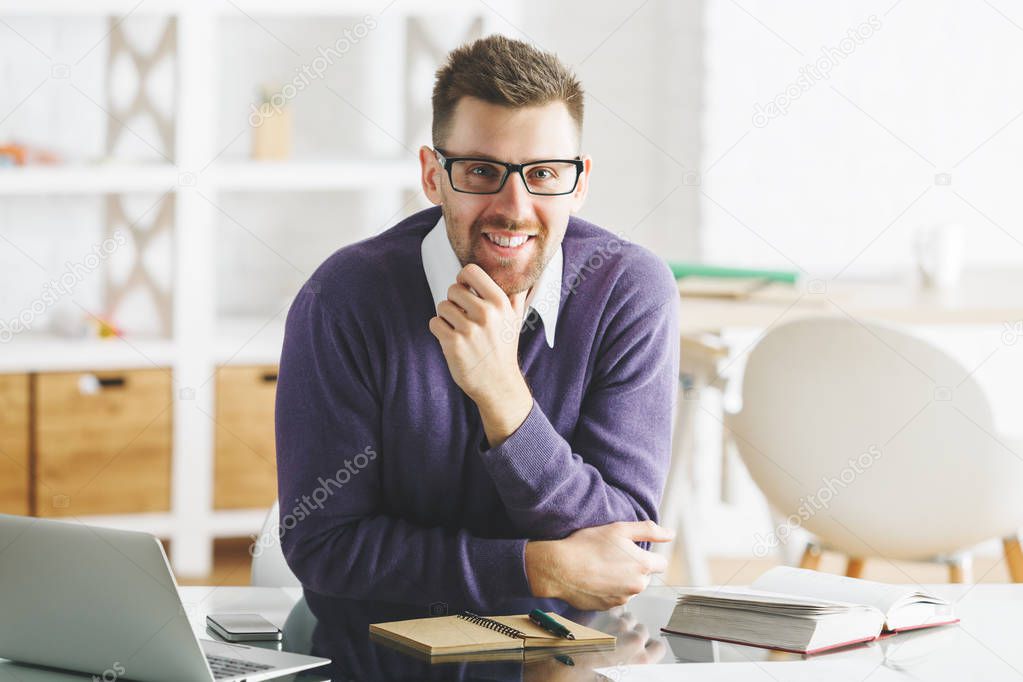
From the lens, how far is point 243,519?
3504mm

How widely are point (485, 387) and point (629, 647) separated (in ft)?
1.24

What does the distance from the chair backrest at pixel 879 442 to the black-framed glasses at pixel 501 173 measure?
2.87 ft

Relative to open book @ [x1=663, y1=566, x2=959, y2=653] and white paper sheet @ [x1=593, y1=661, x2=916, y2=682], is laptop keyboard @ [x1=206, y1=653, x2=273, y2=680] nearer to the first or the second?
white paper sheet @ [x1=593, y1=661, x2=916, y2=682]

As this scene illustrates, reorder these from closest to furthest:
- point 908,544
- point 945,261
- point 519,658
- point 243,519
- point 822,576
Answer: point 519,658 → point 822,576 → point 908,544 → point 945,261 → point 243,519

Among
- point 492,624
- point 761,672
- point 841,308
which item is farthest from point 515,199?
point 841,308

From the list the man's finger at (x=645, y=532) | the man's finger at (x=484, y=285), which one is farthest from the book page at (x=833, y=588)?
the man's finger at (x=484, y=285)

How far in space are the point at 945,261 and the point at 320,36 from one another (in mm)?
1852

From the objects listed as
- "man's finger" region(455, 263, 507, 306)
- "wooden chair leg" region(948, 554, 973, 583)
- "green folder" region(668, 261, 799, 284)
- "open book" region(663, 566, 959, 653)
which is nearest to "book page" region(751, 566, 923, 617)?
"open book" region(663, 566, 959, 653)

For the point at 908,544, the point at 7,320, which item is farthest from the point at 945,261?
the point at 7,320

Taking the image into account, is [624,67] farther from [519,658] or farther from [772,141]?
[519,658]

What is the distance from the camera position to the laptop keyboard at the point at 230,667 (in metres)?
1.06

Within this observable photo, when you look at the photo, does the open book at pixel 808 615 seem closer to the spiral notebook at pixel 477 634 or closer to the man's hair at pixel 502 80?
the spiral notebook at pixel 477 634

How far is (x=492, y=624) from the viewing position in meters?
1.22

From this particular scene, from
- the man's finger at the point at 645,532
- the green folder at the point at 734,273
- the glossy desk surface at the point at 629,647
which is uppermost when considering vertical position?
the green folder at the point at 734,273
